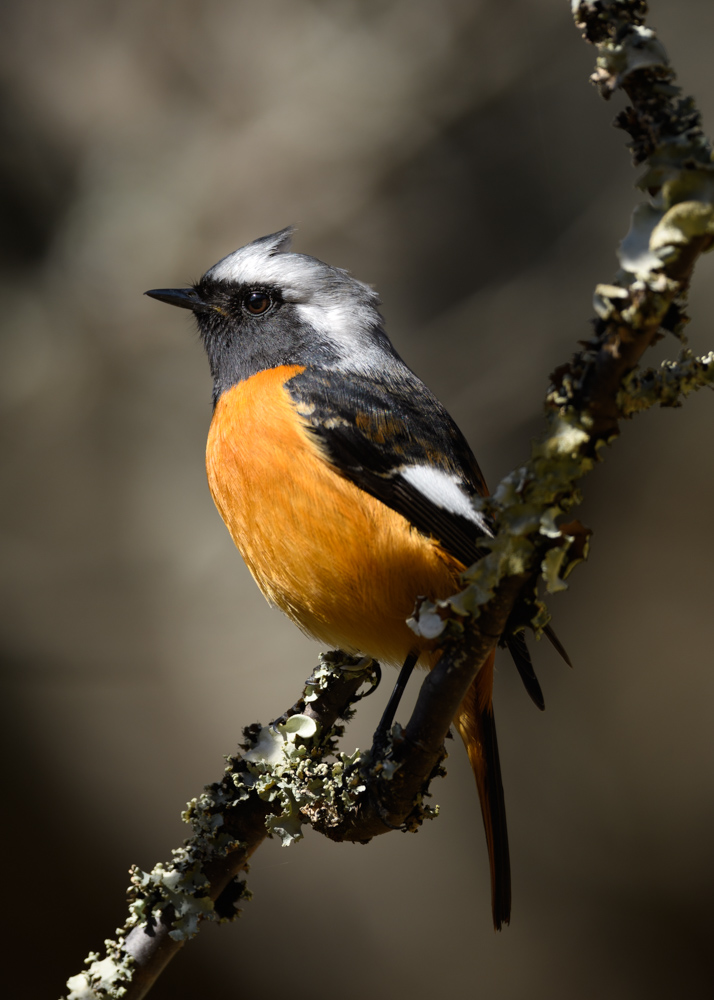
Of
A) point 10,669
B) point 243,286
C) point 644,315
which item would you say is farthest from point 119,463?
point 644,315

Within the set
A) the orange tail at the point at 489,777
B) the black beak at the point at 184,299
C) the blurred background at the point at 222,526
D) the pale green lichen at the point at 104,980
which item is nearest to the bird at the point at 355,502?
the orange tail at the point at 489,777

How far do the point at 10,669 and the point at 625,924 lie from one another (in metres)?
2.55

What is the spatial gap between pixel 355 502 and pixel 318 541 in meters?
0.13

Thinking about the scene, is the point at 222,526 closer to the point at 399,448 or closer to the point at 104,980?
the point at 399,448

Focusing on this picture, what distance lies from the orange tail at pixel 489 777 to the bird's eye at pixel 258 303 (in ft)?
4.12

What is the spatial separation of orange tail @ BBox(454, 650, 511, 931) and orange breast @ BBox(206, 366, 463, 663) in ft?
0.70

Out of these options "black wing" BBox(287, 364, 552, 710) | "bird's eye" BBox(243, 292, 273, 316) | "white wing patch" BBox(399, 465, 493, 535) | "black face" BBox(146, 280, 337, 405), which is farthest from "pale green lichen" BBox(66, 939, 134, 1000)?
"bird's eye" BBox(243, 292, 273, 316)

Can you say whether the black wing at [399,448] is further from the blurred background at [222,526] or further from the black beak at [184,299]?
the blurred background at [222,526]

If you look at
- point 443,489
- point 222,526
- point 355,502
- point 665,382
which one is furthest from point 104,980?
point 222,526

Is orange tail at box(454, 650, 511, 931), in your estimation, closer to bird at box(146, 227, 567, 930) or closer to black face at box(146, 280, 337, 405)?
bird at box(146, 227, 567, 930)

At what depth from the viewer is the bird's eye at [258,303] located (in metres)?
2.60

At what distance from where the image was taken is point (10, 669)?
3.38m

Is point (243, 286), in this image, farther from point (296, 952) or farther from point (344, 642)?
point (296, 952)

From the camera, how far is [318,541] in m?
2.00
